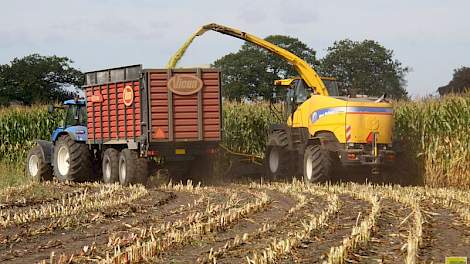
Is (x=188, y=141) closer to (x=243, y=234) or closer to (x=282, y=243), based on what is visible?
(x=243, y=234)

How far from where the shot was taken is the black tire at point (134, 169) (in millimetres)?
13969

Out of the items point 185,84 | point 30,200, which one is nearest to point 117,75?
point 185,84

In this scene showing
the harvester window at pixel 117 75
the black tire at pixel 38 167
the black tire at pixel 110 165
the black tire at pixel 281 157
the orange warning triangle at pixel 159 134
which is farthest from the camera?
the black tire at pixel 38 167

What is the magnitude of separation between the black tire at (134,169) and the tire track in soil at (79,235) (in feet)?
8.94

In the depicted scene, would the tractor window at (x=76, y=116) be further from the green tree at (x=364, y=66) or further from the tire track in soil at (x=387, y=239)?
the green tree at (x=364, y=66)

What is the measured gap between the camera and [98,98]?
1518 centimetres

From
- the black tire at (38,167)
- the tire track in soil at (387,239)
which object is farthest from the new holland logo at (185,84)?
the tire track in soil at (387,239)

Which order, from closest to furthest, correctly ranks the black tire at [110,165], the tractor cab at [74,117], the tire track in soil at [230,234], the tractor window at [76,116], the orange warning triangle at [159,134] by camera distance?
the tire track in soil at [230,234] → the orange warning triangle at [159,134] → the black tire at [110,165] → the tractor cab at [74,117] → the tractor window at [76,116]

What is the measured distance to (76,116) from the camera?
16891 millimetres

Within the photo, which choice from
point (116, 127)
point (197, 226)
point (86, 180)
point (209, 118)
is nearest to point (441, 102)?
point (209, 118)

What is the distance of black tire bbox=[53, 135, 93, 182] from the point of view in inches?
613

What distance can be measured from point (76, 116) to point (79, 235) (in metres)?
9.35

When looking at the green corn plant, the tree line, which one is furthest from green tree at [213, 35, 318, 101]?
the green corn plant

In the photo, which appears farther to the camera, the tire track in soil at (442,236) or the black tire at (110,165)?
the black tire at (110,165)
